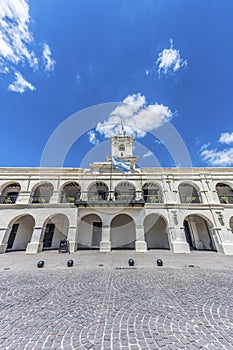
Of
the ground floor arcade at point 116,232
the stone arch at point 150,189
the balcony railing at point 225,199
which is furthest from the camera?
the stone arch at point 150,189

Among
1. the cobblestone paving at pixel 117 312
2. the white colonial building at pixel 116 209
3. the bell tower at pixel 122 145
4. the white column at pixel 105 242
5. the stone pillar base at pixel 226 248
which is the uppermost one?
the bell tower at pixel 122 145

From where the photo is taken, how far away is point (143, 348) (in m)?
2.42

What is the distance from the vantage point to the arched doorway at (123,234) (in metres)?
15.2

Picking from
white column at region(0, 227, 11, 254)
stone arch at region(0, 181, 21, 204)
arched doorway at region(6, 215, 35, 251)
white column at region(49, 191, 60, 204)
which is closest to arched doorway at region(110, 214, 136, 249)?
white column at region(49, 191, 60, 204)

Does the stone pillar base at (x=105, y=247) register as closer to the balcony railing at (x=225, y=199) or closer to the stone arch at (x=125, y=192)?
the stone arch at (x=125, y=192)

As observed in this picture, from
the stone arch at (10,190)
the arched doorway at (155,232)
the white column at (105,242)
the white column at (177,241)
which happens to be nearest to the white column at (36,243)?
the stone arch at (10,190)

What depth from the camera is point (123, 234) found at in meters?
15.7

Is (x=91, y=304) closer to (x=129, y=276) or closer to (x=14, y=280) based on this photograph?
(x=129, y=276)

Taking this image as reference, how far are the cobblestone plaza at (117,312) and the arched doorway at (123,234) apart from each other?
31.3 feet

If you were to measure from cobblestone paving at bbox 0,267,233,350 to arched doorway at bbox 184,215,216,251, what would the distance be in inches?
395

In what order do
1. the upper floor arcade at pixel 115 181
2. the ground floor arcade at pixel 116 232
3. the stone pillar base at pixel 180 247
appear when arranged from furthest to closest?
the upper floor arcade at pixel 115 181 → the ground floor arcade at pixel 116 232 → the stone pillar base at pixel 180 247

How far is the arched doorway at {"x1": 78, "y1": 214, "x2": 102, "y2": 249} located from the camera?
15.1m

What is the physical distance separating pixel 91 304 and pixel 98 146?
16.7 meters

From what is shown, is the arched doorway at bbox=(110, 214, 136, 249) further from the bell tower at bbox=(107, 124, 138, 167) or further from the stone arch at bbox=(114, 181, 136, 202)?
the bell tower at bbox=(107, 124, 138, 167)
